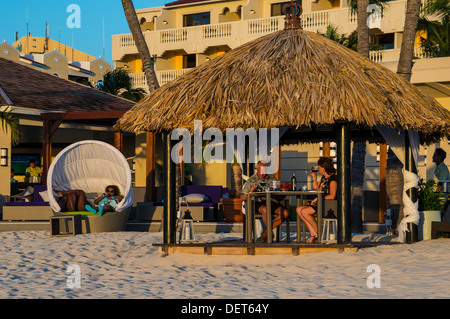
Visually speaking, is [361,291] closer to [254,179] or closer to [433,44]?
[254,179]

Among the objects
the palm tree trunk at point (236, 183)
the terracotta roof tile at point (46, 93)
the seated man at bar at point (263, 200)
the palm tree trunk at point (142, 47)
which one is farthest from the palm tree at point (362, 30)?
the terracotta roof tile at point (46, 93)

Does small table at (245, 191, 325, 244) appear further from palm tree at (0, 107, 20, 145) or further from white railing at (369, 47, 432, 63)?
white railing at (369, 47, 432, 63)

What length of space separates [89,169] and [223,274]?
839 cm

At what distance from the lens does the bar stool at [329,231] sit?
1115 centimetres

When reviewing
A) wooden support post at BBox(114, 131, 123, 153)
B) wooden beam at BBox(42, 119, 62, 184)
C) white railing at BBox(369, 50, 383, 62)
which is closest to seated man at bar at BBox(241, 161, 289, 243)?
wooden beam at BBox(42, 119, 62, 184)

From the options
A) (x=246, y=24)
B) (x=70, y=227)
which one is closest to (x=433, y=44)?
(x=246, y=24)

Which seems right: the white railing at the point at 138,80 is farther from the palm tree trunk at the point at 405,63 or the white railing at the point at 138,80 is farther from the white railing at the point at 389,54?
the palm tree trunk at the point at 405,63

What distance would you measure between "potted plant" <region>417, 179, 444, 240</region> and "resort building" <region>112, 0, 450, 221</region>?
8.24 meters

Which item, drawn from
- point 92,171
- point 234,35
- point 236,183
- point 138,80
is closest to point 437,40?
point 236,183

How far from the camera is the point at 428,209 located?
12.4m

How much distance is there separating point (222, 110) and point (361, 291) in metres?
3.59

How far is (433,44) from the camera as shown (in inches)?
1046

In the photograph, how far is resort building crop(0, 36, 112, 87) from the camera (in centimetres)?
3712
